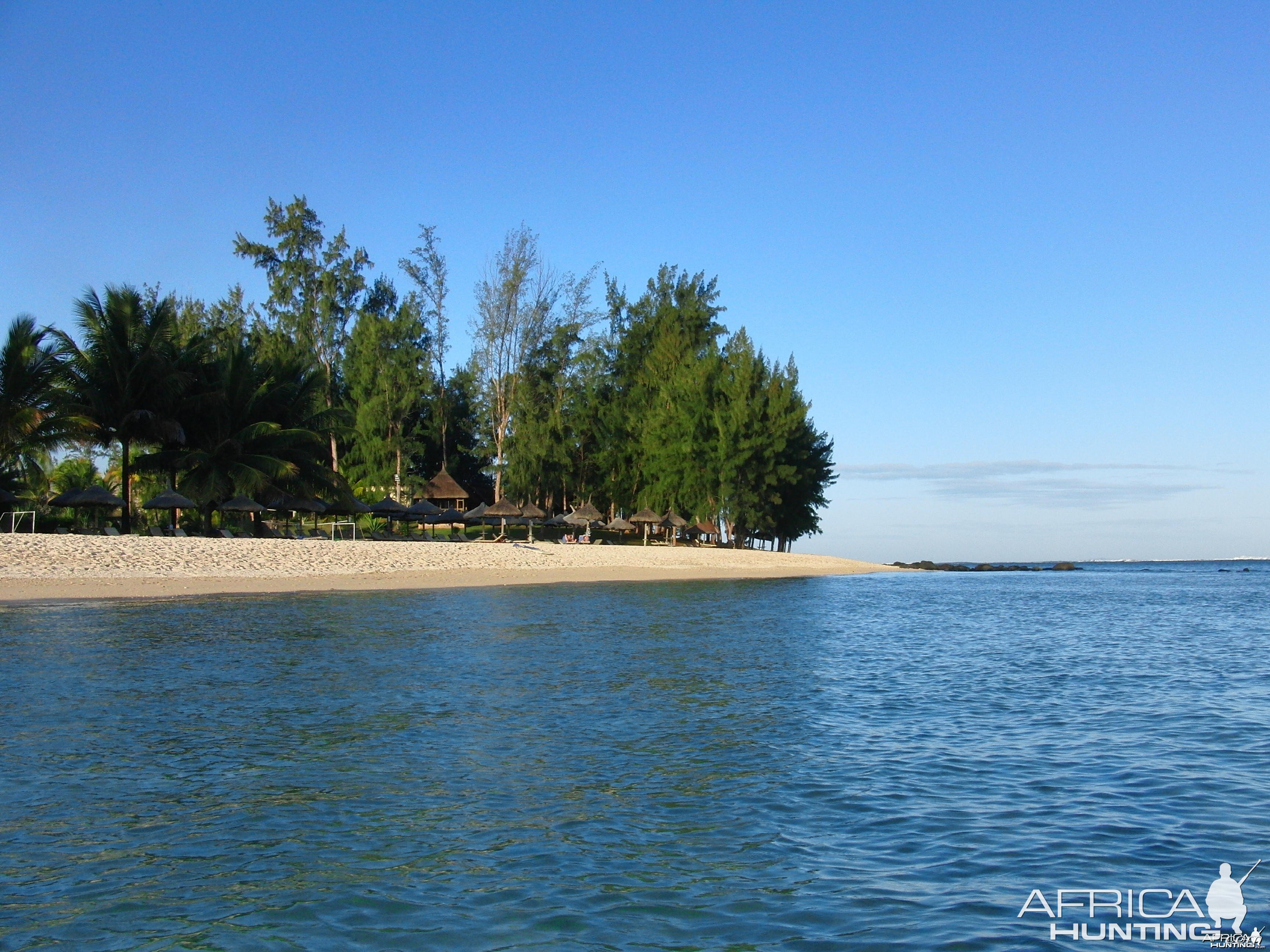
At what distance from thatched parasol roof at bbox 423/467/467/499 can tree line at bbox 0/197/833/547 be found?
99cm

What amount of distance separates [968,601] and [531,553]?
18.2m

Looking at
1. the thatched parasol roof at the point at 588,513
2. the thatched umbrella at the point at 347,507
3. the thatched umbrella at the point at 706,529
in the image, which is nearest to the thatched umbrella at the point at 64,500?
the thatched umbrella at the point at 347,507

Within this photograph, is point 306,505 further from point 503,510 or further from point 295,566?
point 295,566

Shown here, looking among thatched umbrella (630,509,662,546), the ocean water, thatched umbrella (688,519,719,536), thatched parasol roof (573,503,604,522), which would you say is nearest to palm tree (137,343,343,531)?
thatched parasol roof (573,503,604,522)

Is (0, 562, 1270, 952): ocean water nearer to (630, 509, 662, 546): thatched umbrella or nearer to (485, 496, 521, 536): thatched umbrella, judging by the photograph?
(485, 496, 521, 536): thatched umbrella

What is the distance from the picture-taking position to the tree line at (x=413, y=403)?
38656mm

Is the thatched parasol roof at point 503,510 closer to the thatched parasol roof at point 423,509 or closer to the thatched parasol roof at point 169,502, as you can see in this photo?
the thatched parasol roof at point 423,509

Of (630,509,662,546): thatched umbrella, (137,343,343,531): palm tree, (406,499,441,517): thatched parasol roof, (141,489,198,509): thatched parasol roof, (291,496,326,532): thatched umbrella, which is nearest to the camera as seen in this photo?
(141,489,198,509): thatched parasol roof

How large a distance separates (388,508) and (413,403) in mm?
9655

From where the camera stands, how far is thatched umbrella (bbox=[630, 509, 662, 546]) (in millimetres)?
59281

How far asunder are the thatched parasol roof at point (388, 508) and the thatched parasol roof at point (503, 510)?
465 centimetres

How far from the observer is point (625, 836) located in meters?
6.80

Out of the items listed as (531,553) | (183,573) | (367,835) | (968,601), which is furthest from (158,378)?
(367,835)

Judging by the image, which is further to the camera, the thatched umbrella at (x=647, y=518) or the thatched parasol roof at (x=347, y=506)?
the thatched umbrella at (x=647, y=518)
